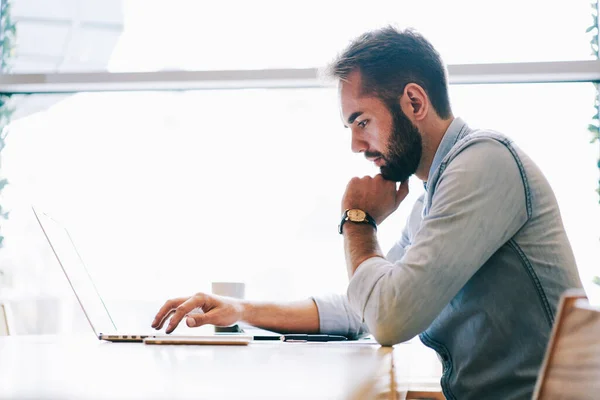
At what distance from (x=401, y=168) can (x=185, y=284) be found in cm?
136

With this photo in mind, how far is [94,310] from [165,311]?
20 centimetres

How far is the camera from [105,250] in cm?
264

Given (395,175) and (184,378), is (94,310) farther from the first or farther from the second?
(184,378)

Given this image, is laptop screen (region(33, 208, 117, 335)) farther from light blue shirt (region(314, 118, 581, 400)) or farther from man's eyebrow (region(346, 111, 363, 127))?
man's eyebrow (region(346, 111, 363, 127))

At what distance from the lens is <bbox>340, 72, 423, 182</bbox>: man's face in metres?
1.50

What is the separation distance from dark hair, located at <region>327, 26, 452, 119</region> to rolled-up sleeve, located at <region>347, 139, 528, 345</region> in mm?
347

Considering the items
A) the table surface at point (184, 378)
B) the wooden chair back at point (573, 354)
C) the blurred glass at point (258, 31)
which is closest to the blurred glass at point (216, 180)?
the blurred glass at point (258, 31)

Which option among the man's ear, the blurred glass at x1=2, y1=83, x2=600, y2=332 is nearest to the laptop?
the man's ear

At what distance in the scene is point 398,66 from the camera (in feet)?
4.87

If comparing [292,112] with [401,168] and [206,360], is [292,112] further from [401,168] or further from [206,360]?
[206,360]

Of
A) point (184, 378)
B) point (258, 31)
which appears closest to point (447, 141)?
point (184, 378)

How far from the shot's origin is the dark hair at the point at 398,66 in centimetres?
148

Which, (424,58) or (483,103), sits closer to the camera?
(424,58)

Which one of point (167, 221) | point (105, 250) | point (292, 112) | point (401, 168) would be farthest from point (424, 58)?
point (105, 250)
